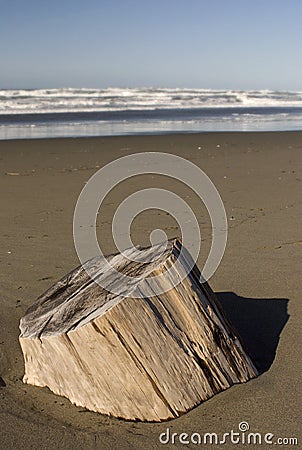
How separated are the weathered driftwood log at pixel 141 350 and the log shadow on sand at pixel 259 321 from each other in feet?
1.07

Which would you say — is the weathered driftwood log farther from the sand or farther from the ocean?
the ocean

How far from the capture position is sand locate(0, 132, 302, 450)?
2.74m

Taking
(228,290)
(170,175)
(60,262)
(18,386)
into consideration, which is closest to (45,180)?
(170,175)

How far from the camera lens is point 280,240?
5.53 metres

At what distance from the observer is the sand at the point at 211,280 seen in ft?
8.98

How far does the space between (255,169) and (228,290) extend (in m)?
6.13

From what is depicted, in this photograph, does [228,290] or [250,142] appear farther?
[250,142]

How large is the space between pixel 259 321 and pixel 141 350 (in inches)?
51.8

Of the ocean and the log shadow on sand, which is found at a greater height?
the ocean

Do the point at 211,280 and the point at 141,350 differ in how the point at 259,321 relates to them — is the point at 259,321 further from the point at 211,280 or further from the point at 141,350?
the point at 141,350

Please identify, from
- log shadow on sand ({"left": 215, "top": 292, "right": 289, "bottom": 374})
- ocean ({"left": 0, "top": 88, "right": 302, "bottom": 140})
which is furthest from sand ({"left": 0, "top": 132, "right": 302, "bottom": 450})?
ocean ({"left": 0, "top": 88, "right": 302, "bottom": 140})

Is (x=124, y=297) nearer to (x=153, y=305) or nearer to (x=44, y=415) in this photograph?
(x=153, y=305)

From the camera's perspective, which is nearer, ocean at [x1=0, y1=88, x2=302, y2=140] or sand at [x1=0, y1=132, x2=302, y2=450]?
sand at [x1=0, y1=132, x2=302, y2=450]

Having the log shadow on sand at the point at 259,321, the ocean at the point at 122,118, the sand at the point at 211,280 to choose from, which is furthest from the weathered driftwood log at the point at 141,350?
the ocean at the point at 122,118
